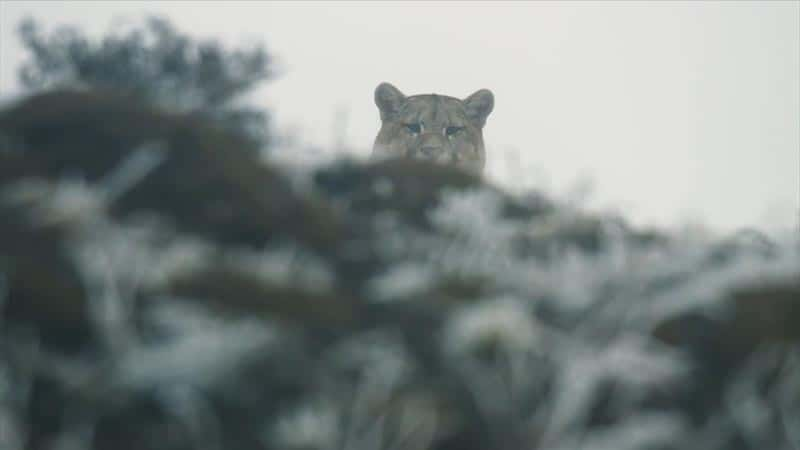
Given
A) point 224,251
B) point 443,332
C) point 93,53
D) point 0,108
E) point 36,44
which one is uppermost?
point 36,44

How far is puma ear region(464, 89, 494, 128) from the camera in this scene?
48.8ft

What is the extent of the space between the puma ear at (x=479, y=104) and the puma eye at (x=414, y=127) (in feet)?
3.18

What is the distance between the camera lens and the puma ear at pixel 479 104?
48.8 ft

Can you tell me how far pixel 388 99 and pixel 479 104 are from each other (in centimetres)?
144

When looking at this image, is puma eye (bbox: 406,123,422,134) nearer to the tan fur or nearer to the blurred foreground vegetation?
the tan fur

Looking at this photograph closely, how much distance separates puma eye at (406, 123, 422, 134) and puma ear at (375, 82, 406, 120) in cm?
40

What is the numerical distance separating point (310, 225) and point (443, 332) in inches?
25.5

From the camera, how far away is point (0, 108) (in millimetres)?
3389

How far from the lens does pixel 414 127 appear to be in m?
14.4

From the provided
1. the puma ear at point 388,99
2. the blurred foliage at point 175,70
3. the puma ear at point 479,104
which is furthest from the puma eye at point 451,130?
the blurred foliage at point 175,70

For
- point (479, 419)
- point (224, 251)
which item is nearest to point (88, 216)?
point (224, 251)

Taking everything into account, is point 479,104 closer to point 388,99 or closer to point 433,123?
point 433,123

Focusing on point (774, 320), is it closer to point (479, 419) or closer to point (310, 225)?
point (479, 419)

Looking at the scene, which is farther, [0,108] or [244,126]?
[244,126]
